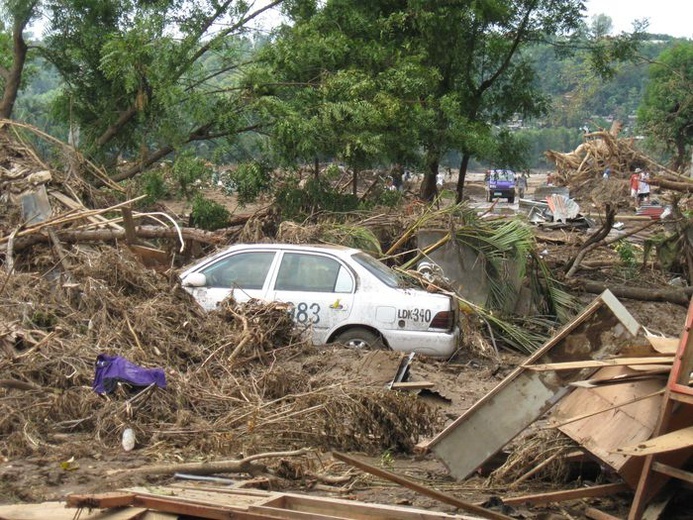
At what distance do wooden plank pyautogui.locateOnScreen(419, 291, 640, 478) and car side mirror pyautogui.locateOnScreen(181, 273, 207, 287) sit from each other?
504 centimetres

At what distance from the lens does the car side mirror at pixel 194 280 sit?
35.5 ft

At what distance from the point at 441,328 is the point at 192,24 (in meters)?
9.03

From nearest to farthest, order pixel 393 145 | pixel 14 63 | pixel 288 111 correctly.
A: pixel 288 111
pixel 393 145
pixel 14 63

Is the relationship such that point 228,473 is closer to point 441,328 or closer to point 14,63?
point 441,328

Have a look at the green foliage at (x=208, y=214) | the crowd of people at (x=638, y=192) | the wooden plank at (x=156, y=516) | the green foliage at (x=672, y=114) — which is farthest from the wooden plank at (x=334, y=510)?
the green foliage at (x=672, y=114)

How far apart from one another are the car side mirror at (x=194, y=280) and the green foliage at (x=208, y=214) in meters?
5.69

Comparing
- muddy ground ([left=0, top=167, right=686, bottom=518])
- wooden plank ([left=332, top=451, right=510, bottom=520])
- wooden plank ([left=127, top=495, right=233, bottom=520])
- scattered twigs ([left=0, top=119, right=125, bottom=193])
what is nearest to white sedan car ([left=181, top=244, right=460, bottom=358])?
muddy ground ([left=0, top=167, right=686, bottom=518])

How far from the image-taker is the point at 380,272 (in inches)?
444

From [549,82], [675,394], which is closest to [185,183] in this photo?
[675,394]

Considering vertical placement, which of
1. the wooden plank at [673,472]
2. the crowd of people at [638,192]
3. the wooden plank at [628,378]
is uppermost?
the wooden plank at [628,378]

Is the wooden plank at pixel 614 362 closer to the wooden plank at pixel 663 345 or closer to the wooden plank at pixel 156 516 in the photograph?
the wooden plank at pixel 663 345

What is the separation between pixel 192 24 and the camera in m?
17.3

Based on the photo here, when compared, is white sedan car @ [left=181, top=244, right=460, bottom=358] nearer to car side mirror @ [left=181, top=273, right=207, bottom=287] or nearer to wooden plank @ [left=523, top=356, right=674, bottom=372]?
car side mirror @ [left=181, top=273, right=207, bottom=287]

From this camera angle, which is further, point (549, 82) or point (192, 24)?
point (549, 82)
